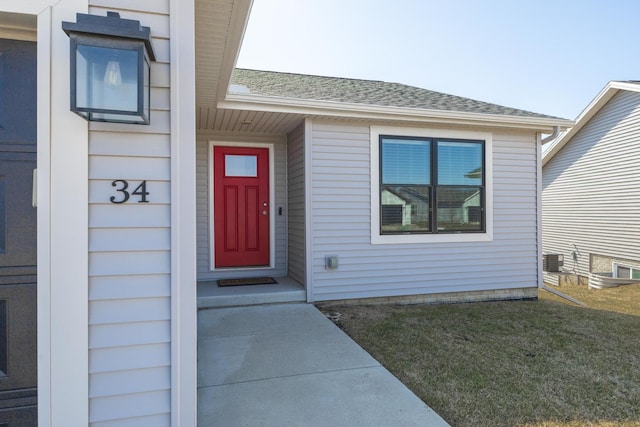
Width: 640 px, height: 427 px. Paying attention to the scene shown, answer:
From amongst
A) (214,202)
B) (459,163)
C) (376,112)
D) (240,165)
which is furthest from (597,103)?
(214,202)

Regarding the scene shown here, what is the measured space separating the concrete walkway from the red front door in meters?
1.70

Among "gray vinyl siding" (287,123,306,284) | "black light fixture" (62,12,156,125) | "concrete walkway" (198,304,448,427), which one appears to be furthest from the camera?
"gray vinyl siding" (287,123,306,284)

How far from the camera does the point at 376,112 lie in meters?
4.67

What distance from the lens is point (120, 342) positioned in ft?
5.11

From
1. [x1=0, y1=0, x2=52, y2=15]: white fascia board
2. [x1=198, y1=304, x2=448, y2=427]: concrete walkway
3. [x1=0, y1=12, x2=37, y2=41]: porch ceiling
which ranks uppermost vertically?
[x1=0, y1=0, x2=52, y2=15]: white fascia board

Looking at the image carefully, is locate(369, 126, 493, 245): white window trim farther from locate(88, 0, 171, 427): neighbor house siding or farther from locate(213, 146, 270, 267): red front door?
locate(88, 0, 171, 427): neighbor house siding

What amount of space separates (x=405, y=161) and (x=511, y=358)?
282 centimetres

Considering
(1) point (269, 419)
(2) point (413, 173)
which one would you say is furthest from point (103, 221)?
(2) point (413, 173)

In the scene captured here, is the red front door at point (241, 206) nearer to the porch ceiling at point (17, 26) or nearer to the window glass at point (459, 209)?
the window glass at point (459, 209)

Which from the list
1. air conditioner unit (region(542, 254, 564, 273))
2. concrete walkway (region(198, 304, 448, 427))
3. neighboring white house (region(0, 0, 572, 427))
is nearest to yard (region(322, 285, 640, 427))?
concrete walkway (region(198, 304, 448, 427))

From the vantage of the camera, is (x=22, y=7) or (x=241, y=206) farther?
(x=241, y=206)

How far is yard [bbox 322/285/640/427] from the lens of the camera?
2279mm

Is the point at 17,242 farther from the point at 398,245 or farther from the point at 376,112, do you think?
the point at 398,245

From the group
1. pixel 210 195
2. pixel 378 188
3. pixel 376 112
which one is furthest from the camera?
pixel 210 195
